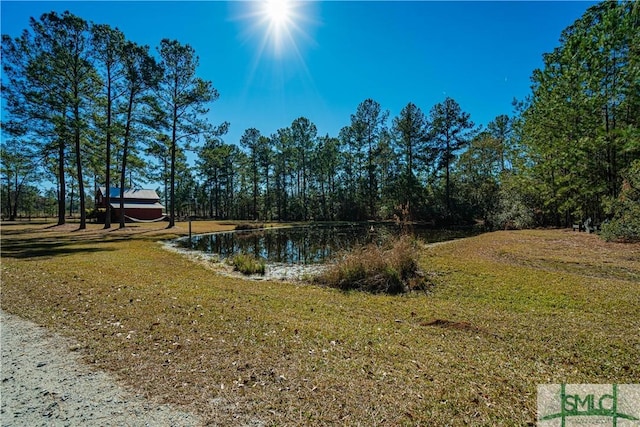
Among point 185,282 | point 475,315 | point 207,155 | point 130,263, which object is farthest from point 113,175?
point 475,315

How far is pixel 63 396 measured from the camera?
8.27 ft

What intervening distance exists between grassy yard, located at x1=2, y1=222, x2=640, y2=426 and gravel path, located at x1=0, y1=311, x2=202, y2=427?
156 mm

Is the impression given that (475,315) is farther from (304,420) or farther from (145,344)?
(145,344)

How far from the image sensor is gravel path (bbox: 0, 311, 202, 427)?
2229 millimetres

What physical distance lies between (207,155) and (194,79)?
566cm

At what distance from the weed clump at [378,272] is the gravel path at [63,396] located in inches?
195

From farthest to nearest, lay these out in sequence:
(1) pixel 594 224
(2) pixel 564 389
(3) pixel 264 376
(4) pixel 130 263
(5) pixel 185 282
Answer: (1) pixel 594 224
(4) pixel 130 263
(5) pixel 185 282
(3) pixel 264 376
(2) pixel 564 389

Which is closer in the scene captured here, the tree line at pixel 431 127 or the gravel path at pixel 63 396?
the gravel path at pixel 63 396

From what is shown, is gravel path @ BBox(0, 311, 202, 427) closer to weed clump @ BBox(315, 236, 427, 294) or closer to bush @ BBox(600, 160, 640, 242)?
weed clump @ BBox(315, 236, 427, 294)

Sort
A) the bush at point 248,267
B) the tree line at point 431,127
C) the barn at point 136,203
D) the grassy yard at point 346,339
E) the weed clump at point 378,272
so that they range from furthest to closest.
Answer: the barn at point 136,203
the tree line at point 431,127
the bush at point 248,267
the weed clump at point 378,272
the grassy yard at point 346,339

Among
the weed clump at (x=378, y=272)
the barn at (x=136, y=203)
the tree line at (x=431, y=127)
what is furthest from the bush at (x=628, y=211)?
the barn at (x=136, y=203)

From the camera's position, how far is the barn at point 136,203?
32875 millimetres

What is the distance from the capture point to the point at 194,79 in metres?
21.7

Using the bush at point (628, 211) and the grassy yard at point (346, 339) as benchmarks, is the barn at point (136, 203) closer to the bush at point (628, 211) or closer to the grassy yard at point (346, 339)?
the grassy yard at point (346, 339)
